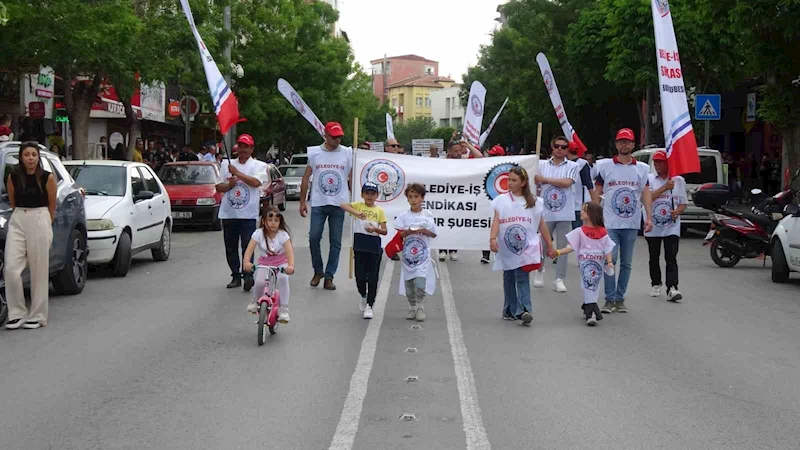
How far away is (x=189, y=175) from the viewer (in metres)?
25.3

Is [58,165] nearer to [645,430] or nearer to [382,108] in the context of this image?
[645,430]

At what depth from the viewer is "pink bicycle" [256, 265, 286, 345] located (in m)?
9.16

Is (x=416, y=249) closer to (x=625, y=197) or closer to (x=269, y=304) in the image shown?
(x=269, y=304)

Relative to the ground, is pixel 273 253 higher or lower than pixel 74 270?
higher

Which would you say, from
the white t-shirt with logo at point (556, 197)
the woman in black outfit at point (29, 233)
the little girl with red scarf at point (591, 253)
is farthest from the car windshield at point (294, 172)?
the little girl with red scarf at point (591, 253)

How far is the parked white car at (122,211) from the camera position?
14359 mm

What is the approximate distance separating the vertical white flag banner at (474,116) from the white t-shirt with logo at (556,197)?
5628mm

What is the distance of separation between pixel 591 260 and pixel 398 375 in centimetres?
333

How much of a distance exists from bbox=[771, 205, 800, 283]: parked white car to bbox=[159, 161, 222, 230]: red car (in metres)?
12.2

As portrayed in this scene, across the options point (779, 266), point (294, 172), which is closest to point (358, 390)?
point (779, 266)

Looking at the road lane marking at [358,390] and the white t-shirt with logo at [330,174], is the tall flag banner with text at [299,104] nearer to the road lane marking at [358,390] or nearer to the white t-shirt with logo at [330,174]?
the white t-shirt with logo at [330,174]

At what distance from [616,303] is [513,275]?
161 centimetres

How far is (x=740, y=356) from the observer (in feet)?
29.8


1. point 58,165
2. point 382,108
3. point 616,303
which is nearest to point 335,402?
point 616,303
